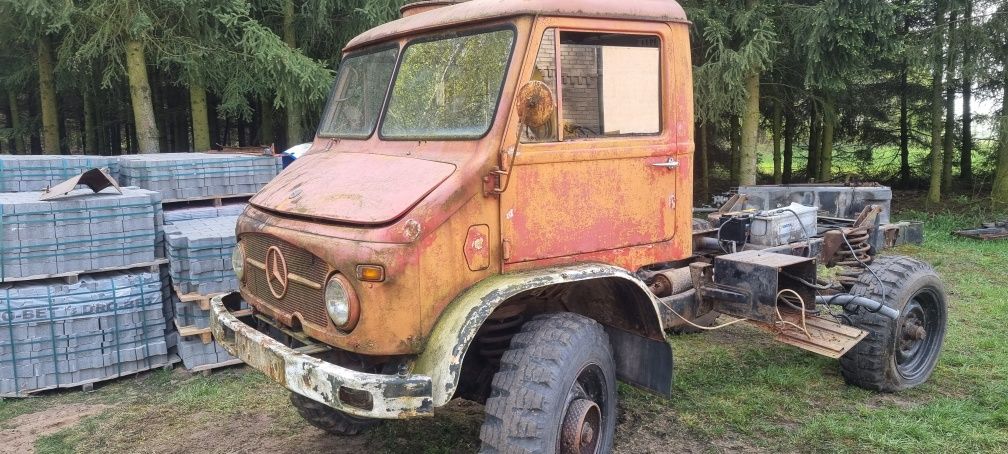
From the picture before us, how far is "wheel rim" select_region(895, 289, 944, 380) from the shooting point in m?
5.55

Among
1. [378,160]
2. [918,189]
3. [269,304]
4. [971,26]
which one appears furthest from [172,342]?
[918,189]

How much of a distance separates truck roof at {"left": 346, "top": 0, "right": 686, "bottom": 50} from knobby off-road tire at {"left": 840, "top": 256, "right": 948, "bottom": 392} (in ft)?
8.76

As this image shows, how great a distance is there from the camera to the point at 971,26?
13180mm

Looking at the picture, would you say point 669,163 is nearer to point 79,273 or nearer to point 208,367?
point 208,367

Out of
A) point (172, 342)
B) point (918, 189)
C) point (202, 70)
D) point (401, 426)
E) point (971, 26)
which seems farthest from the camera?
point (918, 189)

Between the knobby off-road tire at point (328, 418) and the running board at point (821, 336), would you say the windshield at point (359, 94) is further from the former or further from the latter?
the running board at point (821, 336)

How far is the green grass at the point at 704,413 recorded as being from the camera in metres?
4.71

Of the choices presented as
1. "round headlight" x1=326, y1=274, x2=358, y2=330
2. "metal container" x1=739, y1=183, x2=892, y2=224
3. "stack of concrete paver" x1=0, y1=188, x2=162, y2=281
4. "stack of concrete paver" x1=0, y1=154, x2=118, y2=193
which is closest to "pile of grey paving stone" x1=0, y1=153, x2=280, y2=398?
"stack of concrete paver" x1=0, y1=188, x2=162, y2=281

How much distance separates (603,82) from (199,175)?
5288mm

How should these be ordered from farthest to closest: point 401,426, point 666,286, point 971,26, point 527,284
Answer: point 971,26 → point 401,426 → point 666,286 → point 527,284

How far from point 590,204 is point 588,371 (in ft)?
2.92

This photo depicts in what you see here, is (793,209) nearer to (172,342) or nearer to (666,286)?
(666,286)

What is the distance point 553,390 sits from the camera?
11.5 ft

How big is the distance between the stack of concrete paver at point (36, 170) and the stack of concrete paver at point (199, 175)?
17.9 inches
